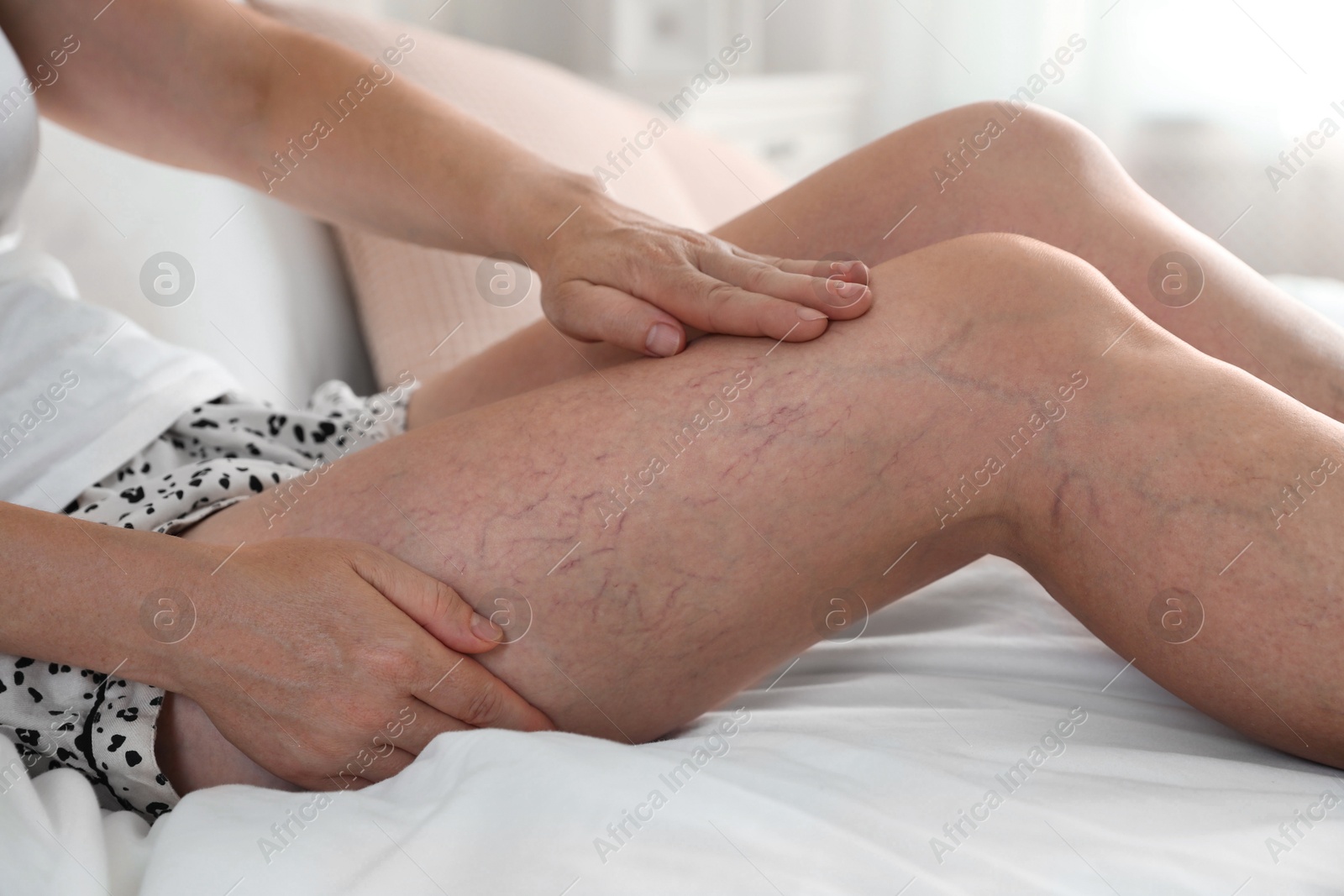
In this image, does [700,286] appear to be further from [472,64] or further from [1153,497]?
[472,64]

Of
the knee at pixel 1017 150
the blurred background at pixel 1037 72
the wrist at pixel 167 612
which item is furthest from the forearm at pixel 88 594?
the blurred background at pixel 1037 72

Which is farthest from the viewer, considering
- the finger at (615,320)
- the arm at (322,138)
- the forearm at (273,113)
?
the forearm at (273,113)

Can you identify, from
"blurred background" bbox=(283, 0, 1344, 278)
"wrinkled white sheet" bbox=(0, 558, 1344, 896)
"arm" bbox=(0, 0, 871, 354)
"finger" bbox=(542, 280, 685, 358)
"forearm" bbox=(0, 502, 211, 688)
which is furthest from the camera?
"blurred background" bbox=(283, 0, 1344, 278)

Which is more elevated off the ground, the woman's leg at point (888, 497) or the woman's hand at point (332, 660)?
the woman's leg at point (888, 497)

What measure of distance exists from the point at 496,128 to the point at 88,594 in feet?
2.75

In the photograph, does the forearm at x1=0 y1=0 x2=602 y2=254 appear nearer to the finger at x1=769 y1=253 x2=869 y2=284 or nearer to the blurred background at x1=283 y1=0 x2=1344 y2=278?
the finger at x1=769 y1=253 x2=869 y2=284

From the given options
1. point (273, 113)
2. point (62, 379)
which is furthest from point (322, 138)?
point (62, 379)

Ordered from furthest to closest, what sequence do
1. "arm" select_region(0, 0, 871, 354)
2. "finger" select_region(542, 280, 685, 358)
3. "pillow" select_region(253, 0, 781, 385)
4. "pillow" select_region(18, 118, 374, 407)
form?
"pillow" select_region(253, 0, 781, 385), "pillow" select_region(18, 118, 374, 407), "arm" select_region(0, 0, 871, 354), "finger" select_region(542, 280, 685, 358)

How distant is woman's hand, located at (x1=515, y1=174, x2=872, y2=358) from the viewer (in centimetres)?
62


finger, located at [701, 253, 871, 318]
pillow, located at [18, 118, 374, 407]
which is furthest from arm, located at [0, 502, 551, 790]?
pillow, located at [18, 118, 374, 407]

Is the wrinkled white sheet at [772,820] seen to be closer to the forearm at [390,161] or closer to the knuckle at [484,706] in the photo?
the knuckle at [484,706]

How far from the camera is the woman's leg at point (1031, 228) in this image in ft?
2.36

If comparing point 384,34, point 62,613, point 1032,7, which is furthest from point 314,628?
point 1032,7

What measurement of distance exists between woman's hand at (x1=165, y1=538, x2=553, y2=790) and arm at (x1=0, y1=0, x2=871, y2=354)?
240 millimetres
